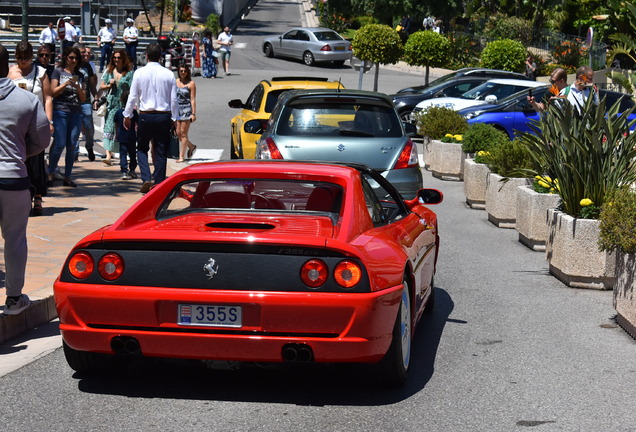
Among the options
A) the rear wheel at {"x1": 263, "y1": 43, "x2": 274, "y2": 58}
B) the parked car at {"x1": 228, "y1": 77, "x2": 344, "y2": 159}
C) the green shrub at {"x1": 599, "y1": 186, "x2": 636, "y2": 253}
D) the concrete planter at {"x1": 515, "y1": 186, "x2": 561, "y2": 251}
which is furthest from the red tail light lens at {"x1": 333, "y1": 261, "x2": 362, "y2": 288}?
the rear wheel at {"x1": 263, "y1": 43, "x2": 274, "y2": 58}

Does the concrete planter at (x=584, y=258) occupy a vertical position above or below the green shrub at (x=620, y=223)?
below

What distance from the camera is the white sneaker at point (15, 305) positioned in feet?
25.8

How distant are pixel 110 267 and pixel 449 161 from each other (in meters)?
13.9

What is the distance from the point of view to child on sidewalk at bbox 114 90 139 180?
1652cm

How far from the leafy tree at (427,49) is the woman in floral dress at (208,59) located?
817 centimetres

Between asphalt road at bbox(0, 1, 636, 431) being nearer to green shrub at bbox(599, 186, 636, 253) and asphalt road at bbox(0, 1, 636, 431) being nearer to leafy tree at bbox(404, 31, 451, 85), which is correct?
green shrub at bbox(599, 186, 636, 253)

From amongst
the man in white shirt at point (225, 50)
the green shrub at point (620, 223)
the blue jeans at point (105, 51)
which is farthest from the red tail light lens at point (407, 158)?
the man in white shirt at point (225, 50)

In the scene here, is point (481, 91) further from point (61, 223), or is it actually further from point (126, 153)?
point (61, 223)

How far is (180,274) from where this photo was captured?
6066 mm

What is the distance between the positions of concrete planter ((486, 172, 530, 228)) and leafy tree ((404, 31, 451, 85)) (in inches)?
952

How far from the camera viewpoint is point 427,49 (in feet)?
126

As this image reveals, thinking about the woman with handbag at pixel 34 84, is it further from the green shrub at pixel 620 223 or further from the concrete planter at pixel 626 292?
the concrete planter at pixel 626 292

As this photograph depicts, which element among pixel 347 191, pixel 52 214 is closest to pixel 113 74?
pixel 52 214

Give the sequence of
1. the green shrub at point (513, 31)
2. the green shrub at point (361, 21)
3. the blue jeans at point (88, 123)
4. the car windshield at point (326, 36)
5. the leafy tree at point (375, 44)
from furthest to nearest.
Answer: the green shrub at point (361, 21)
the green shrub at point (513, 31)
the car windshield at point (326, 36)
the leafy tree at point (375, 44)
the blue jeans at point (88, 123)
